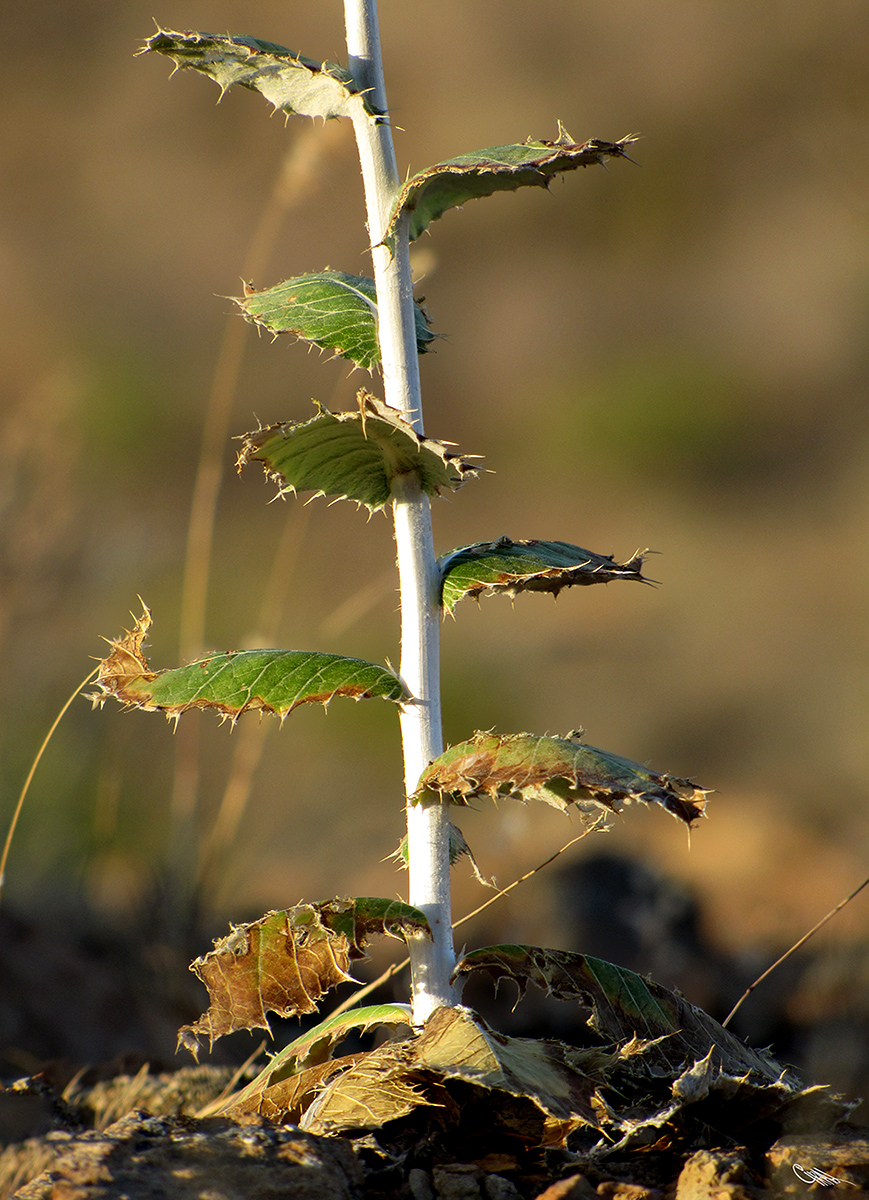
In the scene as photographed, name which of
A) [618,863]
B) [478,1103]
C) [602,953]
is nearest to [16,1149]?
[478,1103]

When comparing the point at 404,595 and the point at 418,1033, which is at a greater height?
the point at 404,595

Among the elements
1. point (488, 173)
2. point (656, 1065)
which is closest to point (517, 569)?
point (488, 173)

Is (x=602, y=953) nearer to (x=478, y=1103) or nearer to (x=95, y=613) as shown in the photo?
(x=478, y=1103)

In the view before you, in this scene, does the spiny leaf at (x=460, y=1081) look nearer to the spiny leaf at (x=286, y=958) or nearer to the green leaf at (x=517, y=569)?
the spiny leaf at (x=286, y=958)

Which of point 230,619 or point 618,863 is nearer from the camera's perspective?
point 618,863

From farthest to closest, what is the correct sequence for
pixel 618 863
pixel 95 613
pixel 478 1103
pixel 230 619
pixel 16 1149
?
pixel 230 619
pixel 95 613
pixel 618 863
pixel 16 1149
pixel 478 1103

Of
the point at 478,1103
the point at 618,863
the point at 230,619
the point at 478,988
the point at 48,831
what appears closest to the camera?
the point at 478,1103

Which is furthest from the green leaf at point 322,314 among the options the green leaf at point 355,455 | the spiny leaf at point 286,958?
the spiny leaf at point 286,958
